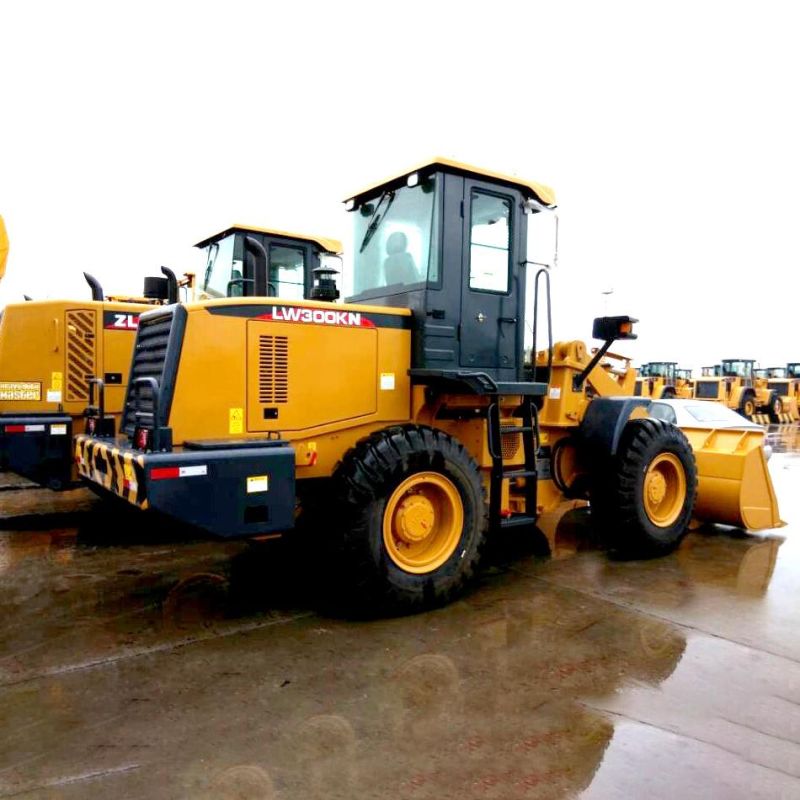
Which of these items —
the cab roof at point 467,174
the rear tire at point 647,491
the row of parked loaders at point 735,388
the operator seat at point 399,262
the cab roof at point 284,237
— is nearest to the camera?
the cab roof at point 467,174

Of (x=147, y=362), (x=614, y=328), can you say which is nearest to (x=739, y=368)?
(x=614, y=328)

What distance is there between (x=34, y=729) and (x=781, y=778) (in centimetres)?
301

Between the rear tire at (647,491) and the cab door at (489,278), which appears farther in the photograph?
the rear tire at (647,491)

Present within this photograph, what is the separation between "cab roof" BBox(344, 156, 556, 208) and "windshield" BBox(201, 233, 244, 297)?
2.21m

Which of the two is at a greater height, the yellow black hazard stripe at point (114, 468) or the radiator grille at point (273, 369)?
the radiator grille at point (273, 369)

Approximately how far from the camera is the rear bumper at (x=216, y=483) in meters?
3.49

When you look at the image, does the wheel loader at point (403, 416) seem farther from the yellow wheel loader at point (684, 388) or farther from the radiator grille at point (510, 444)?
the yellow wheel loader at point (684, 388)

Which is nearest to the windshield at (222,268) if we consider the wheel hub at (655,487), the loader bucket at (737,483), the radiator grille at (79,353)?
the radiator grille at (79,353)

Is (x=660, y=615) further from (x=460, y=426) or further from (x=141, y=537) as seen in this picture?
(x=141, y=537)

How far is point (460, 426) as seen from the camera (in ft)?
17.0

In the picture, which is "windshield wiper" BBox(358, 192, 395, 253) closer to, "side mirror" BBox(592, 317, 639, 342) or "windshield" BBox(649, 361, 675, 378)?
"side mirror" BBox(592, 317, 639, 342)

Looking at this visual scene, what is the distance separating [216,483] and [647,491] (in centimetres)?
382

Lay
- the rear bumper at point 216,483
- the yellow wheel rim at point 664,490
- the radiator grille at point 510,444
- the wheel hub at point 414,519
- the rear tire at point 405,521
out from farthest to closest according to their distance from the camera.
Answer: the yellow wheel rim at point 664,490
the radiator grille at point 510,444
the wheel hub at point 414,519
the rear tire at point 405,521
the rear bumper at point 216,483

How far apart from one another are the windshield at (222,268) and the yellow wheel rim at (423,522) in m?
3.61
